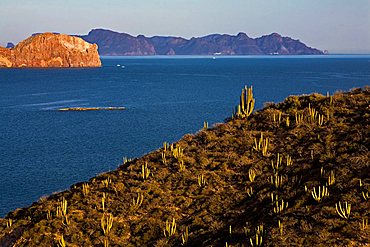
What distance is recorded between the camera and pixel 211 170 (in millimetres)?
27344

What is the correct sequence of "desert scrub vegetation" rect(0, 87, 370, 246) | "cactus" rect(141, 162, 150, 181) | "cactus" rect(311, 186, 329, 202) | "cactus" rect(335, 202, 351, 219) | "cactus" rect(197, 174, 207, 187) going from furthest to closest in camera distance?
"cactus" rect(141, 162, 150, 181) → "cactus" rect(197, 174, 207, 187) → "cactus" rect(311, 186, 329, 202) → "desert scrub vegetation" rect(0, 87, 370, 246) → "cactus" rect(335, 202, 351, 219)

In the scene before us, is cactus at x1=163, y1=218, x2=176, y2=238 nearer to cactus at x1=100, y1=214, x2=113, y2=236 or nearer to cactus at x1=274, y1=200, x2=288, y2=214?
cactus at x1=100, y1=214, x2=113, y2=236

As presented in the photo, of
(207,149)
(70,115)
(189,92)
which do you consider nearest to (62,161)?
(207,149)

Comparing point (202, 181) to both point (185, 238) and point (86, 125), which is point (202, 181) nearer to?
point (185, 238)

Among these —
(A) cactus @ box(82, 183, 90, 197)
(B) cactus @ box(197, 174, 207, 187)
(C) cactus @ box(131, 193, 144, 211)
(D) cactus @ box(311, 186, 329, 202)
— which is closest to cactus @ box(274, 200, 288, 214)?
(D) cactus @ box(311, 186, 329, 202)

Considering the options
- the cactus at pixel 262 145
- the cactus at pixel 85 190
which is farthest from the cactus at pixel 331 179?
the cactus at pixel 85 190

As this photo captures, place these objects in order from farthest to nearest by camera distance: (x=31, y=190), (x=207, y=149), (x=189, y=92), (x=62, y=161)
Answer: (x=189, y=92)
(x=62, y=161)
(x=31, y=190)
(x=207, y=149)

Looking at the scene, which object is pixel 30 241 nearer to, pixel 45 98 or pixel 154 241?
pixel 154 241

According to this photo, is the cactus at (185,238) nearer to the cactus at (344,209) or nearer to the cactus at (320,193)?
the cactus at (320,193)

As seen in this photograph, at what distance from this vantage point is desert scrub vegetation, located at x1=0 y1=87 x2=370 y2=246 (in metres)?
19.5

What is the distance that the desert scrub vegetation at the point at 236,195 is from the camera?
19531mm

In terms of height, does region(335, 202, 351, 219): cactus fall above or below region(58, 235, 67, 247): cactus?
above

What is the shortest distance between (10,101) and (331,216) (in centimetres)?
11480

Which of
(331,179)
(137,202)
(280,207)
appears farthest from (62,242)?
(331,179)
